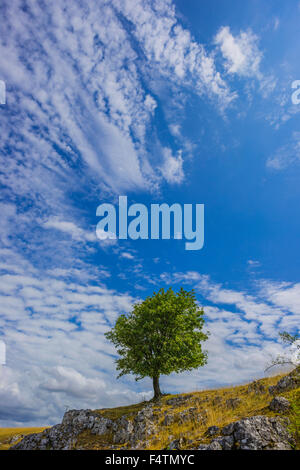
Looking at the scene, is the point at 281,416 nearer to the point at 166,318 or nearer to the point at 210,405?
the point at 210,405

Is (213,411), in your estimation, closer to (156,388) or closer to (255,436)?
(255,436)

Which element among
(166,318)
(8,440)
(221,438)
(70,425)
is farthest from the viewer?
(166,318)

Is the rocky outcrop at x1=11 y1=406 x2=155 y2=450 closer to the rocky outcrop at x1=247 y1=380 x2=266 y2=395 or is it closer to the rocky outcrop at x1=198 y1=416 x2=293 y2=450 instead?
the rocky outcrop at x1=247 y1=380 x2=266 y2=395

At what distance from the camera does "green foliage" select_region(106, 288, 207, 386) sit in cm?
3841

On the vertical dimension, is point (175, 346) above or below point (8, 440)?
above

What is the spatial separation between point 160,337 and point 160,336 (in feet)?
0.67

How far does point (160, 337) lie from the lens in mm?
39719

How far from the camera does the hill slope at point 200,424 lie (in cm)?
1348

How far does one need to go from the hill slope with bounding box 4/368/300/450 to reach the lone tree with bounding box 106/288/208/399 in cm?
512

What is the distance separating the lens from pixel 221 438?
14.2 m

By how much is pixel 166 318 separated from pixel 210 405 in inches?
595

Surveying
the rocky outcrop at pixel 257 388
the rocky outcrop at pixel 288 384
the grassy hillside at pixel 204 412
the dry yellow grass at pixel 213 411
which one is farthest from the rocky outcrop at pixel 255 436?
the rocky outcrop at pixel 257 388

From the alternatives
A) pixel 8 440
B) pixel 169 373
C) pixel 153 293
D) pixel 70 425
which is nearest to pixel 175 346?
pixel 169 373
